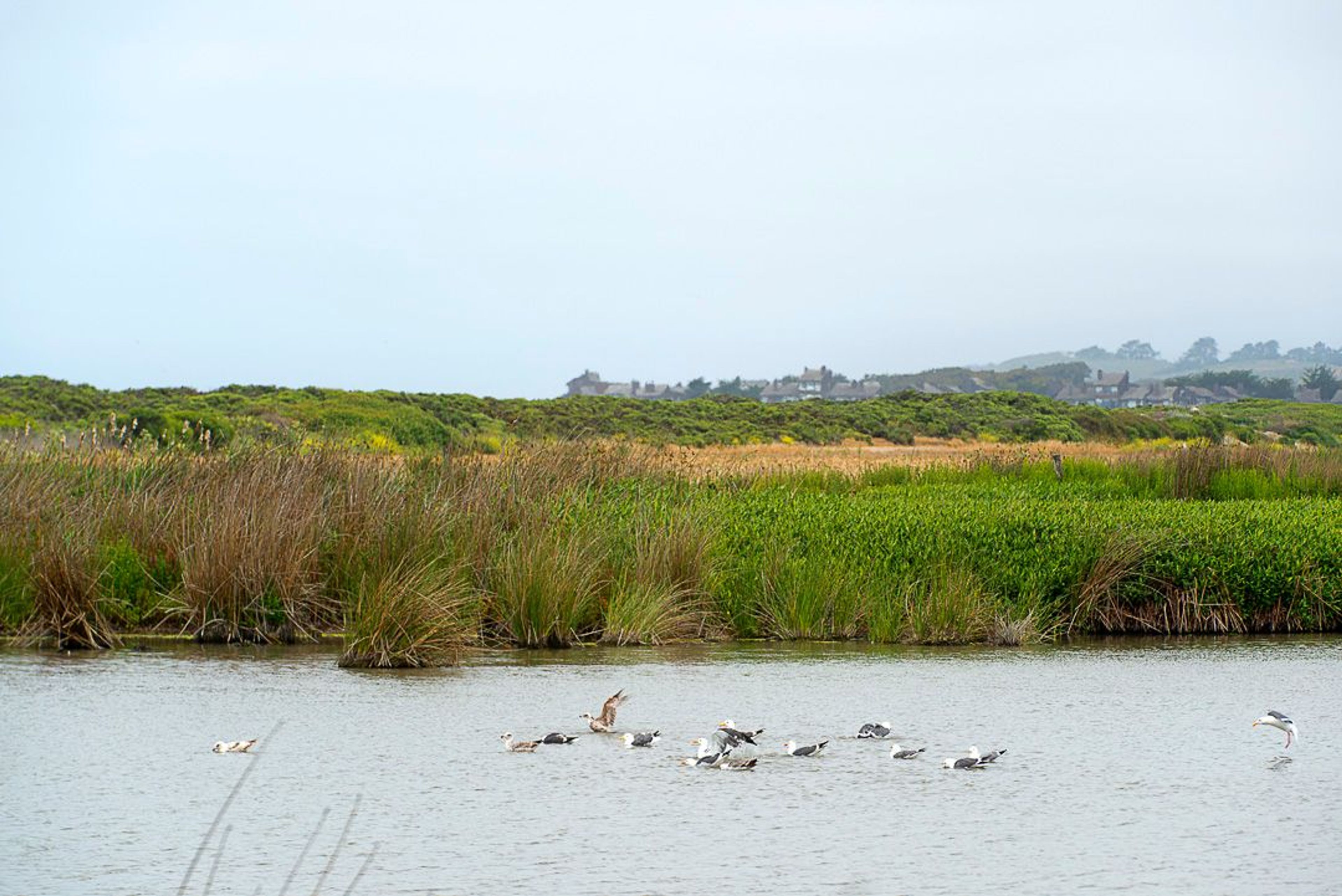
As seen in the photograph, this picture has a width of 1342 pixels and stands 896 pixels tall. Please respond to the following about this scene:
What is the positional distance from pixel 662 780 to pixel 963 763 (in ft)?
5.80

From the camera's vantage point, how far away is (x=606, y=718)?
1015 cm

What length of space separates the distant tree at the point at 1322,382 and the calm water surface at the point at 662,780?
3717 inches

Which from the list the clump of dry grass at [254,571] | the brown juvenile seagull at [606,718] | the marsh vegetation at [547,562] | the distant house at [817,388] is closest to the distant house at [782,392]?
the distant house at [817,388]

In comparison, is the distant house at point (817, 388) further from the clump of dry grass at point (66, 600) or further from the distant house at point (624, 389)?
the clump of dry grass at point (66, 600)

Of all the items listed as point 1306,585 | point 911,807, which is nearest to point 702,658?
point 911,807

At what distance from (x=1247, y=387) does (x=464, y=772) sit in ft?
380

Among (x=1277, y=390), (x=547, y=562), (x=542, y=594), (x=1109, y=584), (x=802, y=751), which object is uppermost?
(x=1277, y=390)

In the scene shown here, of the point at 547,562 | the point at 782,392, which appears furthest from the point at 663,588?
the point at 782,392

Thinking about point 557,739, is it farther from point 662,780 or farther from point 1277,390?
point 1277,390

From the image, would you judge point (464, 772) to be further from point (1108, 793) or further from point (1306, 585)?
point (1306, 585)

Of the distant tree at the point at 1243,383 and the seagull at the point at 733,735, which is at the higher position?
the distant tree at the point at 1243,383

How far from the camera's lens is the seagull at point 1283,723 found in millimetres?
9812

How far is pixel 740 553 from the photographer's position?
1538cm

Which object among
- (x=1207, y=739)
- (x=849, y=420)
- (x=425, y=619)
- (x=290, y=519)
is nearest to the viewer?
(x=1207, y=739)
